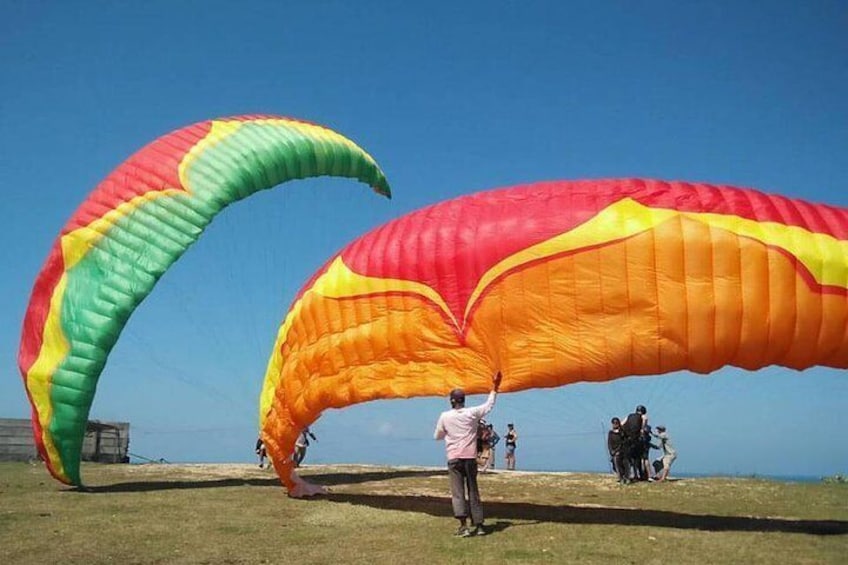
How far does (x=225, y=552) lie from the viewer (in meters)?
7.80

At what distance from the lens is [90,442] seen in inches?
956

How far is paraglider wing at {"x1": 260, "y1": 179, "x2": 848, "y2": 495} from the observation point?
26.1 ft

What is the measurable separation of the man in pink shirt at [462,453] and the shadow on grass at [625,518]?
2.23ft

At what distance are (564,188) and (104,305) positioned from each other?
27.6ft

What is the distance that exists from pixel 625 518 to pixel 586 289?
3169 mm

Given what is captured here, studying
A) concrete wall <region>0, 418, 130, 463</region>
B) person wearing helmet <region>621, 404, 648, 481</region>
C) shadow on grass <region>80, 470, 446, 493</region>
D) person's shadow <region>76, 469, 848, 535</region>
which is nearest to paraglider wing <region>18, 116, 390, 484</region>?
shadow on grass <region>80, 470, 446, 493</region>

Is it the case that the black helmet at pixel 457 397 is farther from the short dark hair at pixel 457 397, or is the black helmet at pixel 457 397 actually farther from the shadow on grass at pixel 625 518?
the shadow on grass at pixel 625 518

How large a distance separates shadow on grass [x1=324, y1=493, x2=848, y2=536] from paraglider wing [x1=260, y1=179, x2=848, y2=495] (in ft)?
6.18

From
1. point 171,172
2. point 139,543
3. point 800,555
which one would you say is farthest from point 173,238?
point 800,555

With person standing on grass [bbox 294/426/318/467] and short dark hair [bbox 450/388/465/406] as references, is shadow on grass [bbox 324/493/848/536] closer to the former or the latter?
short dark hair [bbox 450/388/465/406]

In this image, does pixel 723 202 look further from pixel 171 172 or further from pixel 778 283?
pixel 171 172

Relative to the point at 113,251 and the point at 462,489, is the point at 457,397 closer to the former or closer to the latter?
the point at 462,489

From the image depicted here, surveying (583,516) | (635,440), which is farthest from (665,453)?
(583,516)

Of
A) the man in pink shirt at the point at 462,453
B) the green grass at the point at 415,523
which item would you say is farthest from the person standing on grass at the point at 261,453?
the man in pink shirt at the point at 462,453
